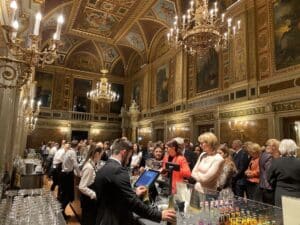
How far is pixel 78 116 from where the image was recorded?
20062 mm

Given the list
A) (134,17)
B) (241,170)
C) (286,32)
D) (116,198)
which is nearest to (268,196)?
(241,170)

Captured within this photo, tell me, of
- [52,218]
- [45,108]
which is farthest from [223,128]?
[45,108]

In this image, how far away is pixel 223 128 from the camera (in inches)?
377

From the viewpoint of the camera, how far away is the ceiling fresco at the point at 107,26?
43.1 feet

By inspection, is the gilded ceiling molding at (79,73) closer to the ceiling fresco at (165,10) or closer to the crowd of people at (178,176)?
the ceiling fresco at (165,10)

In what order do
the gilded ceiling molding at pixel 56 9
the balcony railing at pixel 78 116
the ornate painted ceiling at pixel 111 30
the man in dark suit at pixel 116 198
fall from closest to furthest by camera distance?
1. the man in dark suit at pixel 116 198
2. the gilded ceiling molding at pixel 56 9
3. the ornate painted ceiling at pixel 111 30
4. the balcony railing at pixel 78 116

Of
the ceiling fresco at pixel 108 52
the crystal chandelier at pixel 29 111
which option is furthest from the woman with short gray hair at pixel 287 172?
the ceiling fresco at pixel 108 52

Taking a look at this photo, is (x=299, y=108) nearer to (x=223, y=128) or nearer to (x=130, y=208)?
(x=223, y=128)

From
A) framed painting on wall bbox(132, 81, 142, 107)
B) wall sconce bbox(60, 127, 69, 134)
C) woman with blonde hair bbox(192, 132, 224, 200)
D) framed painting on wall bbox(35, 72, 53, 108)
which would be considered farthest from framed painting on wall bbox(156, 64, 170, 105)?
woman with blonde hair bbox(192, 132, 224, 200)

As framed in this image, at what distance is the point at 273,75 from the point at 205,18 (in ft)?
11.6

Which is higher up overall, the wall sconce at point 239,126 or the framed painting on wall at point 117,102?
the framed painting on wall at point 117,102

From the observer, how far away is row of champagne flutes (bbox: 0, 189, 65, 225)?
1.75 m

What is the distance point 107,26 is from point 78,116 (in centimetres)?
786

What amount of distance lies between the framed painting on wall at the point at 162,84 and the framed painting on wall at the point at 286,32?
7373mm
